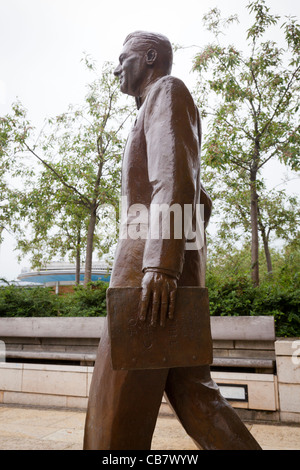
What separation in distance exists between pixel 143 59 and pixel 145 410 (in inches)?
72.5

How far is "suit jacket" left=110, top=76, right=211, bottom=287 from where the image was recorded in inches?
68.0

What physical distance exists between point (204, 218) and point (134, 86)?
868 millimetres

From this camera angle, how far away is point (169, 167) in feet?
5.91

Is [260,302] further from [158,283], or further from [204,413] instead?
[158,283]

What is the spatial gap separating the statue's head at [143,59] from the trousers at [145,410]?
1420mm

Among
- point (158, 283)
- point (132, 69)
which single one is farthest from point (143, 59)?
point (158, 283)

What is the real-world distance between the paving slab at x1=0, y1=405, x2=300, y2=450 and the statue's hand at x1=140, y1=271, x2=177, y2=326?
86.1 inches

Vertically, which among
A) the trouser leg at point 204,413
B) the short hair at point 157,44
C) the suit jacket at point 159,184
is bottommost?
the trouser leg at point 204,413

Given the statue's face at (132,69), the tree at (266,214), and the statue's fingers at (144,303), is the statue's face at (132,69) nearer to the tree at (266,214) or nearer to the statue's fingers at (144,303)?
the statue's fingers at (144,303)

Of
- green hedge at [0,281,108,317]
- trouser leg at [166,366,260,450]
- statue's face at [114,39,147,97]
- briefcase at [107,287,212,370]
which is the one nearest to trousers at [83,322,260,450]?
trouser leg at [166,366,260,450]

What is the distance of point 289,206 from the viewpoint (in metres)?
11.7

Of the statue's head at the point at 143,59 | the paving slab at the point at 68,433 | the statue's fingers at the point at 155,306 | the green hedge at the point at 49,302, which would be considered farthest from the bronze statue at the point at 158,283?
the green hedge at the point at 49,302

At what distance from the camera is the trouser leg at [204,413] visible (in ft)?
6.03

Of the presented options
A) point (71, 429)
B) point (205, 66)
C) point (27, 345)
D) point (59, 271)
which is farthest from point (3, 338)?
point (59, 271)
